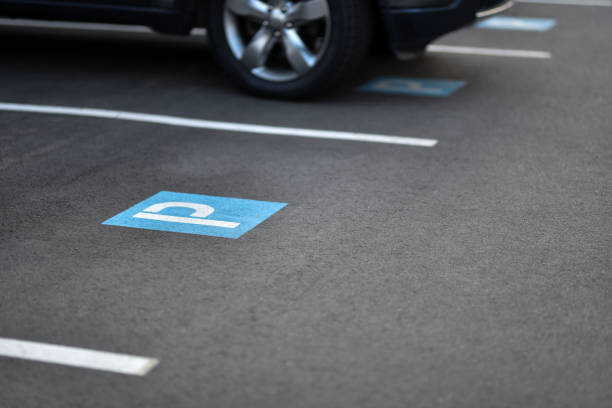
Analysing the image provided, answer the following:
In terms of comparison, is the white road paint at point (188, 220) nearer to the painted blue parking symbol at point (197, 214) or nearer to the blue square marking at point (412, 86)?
the painted blue parking symbol at point (197, 214)

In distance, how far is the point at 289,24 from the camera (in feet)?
19.8

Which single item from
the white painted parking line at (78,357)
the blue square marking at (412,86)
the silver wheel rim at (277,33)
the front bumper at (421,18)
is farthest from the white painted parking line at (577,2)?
the white painted parking line at (78,357)

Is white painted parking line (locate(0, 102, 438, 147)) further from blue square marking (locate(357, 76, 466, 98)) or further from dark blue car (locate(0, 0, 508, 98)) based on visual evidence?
blue square marking (locate(357, 76, 466, 98))

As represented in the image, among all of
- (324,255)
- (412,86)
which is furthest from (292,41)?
(324,255)

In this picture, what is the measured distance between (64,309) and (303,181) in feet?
5.67

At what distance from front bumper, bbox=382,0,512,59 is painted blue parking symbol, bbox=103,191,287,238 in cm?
216

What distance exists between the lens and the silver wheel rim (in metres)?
6.01

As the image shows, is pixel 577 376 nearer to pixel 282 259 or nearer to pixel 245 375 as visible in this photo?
pixel 245 375

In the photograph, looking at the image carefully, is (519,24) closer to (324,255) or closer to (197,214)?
(197,214)

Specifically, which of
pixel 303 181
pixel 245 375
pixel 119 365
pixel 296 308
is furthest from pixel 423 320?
pixel 303 181

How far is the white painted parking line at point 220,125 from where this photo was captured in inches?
213

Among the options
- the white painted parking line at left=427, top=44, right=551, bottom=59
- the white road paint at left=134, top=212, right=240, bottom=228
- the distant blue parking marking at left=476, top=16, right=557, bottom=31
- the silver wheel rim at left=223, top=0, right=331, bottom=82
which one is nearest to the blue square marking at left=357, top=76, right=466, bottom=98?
the silver wheel rim at left=223, top=0, right=331, bottom=82

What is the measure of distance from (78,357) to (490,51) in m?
6.06

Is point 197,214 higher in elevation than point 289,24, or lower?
lower
